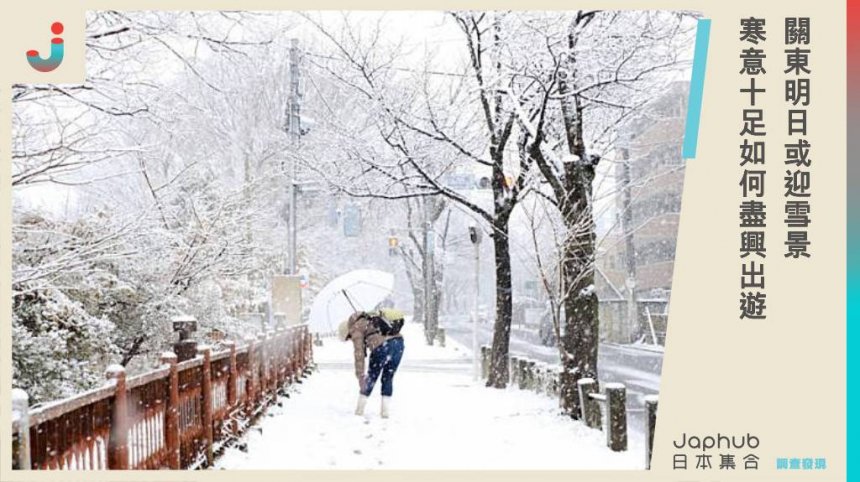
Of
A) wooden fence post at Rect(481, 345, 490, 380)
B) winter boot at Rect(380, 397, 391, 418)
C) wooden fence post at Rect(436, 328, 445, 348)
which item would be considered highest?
winter boot at Rect(380, 397, 391, 418)

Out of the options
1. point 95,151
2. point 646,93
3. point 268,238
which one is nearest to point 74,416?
point 95,151

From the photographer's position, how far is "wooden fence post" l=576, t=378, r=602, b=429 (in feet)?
31.9

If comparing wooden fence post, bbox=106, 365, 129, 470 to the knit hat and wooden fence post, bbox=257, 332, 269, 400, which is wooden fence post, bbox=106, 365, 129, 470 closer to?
the knit hat

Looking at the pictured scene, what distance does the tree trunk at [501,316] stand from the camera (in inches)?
599

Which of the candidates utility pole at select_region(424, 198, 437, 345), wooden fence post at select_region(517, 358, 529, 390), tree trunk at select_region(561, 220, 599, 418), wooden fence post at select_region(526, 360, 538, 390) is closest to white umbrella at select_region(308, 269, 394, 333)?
tree trunk at select_region(561, 220, 599, 418)

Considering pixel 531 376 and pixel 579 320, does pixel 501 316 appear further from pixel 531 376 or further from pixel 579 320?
pixel 579 320

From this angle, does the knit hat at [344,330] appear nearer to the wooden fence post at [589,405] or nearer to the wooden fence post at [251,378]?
the wooden fence post at [251,378]

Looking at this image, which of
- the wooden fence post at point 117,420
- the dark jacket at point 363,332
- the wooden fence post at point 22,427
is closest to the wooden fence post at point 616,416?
the dark jacket at point 363,332

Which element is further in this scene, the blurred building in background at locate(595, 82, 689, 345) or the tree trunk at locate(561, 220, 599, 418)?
the blurred building in background at locate(595, 82, 689, 345)

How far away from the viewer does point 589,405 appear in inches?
384

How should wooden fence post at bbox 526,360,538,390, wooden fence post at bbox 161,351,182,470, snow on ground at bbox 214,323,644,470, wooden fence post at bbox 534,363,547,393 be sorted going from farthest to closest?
wooden fence post at bbox 526,360,538,390, wooden fence post at bbox 534,363,547,393, snow on ground at bbox 214,323,644,470, wooden fence post at bbox 161,351,182,470

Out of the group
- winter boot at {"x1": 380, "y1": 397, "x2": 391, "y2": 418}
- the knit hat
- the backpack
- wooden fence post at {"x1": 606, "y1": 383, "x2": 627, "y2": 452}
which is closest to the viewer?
wooden fence post at {"x1": 606, "y1": 383, "x2": 627, "y2": 452}

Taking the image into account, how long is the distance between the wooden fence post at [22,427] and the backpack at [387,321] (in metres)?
6.43

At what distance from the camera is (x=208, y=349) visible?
25.2ft
